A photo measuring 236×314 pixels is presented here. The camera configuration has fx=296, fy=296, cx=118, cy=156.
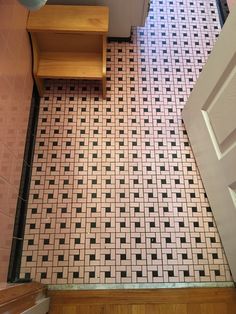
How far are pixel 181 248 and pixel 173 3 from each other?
5.14 ft

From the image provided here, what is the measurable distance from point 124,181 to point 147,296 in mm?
518

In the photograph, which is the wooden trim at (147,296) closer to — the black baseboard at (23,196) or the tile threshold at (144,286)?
the tile threshold at (144,286)

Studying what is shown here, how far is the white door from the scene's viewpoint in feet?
3.43

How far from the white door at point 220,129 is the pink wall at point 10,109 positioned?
78 cm

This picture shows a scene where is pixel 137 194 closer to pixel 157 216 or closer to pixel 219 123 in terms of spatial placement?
pixel 157 216

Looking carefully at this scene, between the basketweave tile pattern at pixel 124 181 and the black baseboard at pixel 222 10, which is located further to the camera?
the black baseboard at pixel 222 10

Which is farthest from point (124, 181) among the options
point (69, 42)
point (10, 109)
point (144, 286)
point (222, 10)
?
point (222, 10)

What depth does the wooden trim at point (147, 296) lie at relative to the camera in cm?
122

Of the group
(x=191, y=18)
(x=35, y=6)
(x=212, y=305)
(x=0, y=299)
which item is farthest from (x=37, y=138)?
(x=191, y=18)

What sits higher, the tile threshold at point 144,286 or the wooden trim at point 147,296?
the tile threshold at point 144,286

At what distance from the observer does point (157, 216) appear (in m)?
1.38

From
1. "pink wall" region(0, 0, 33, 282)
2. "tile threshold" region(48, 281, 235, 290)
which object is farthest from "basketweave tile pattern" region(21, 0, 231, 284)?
"pink wall" region(0, 0, 33, 282)

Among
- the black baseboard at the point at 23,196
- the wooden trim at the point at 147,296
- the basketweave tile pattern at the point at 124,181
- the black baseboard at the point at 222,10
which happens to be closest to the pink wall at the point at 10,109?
the black baseboard at the point at 23,196

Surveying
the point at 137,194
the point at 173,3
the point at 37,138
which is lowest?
the point at 137,194
